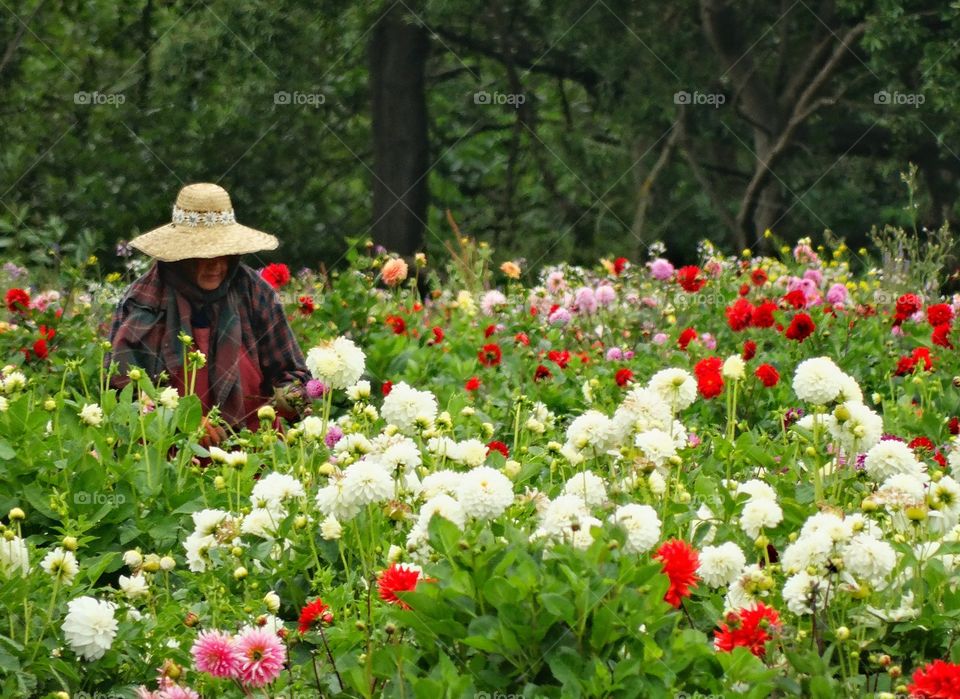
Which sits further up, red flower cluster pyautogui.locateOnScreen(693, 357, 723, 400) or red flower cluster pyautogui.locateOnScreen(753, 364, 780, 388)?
red flower cluster pyautogui.locateOnScreen(693, 357, 723, 400)

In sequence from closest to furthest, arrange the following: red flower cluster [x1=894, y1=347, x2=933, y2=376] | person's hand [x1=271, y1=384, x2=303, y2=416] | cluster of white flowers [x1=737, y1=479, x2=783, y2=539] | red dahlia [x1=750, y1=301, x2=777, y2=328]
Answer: cluster of white flowers [x1=737, y1=479, x2=783, y2=539] < red flower cluster [x1=894, y1=347, x2=933, y2=376] < person's hand [x1=271, y1=384, x2=303, y2=416] < red dahlia [x1=750, y1=301, x2=777, y2=328]

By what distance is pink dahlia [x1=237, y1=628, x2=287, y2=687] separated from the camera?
2600 millimetres

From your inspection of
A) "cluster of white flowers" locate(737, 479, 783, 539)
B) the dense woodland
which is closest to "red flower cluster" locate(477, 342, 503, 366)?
"cluster of white flowers" locate(737, 479, 783, 539)

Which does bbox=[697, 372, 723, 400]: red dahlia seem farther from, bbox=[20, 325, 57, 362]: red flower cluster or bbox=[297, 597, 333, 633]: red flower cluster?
bbox=[20, 325, 57, 362]: red flower cluster

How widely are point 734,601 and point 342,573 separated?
1.11m

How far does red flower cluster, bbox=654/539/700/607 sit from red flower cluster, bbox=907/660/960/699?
0.46 meters

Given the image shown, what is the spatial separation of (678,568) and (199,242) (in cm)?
308

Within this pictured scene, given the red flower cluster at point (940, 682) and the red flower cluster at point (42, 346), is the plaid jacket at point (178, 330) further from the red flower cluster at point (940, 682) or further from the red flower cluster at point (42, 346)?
the red flower cluster at point (940, 682)

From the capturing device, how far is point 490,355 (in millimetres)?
5805

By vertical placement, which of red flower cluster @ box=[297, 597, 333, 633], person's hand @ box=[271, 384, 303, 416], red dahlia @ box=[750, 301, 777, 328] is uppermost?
red flower cluster @ box=[297, 597, 333, 633]

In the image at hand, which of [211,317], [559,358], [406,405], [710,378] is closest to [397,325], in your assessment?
[559,358]

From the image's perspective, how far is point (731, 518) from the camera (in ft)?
11.3

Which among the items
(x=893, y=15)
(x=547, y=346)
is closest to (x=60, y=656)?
(x=547, y=346)

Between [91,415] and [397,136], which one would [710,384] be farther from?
[397,136]
